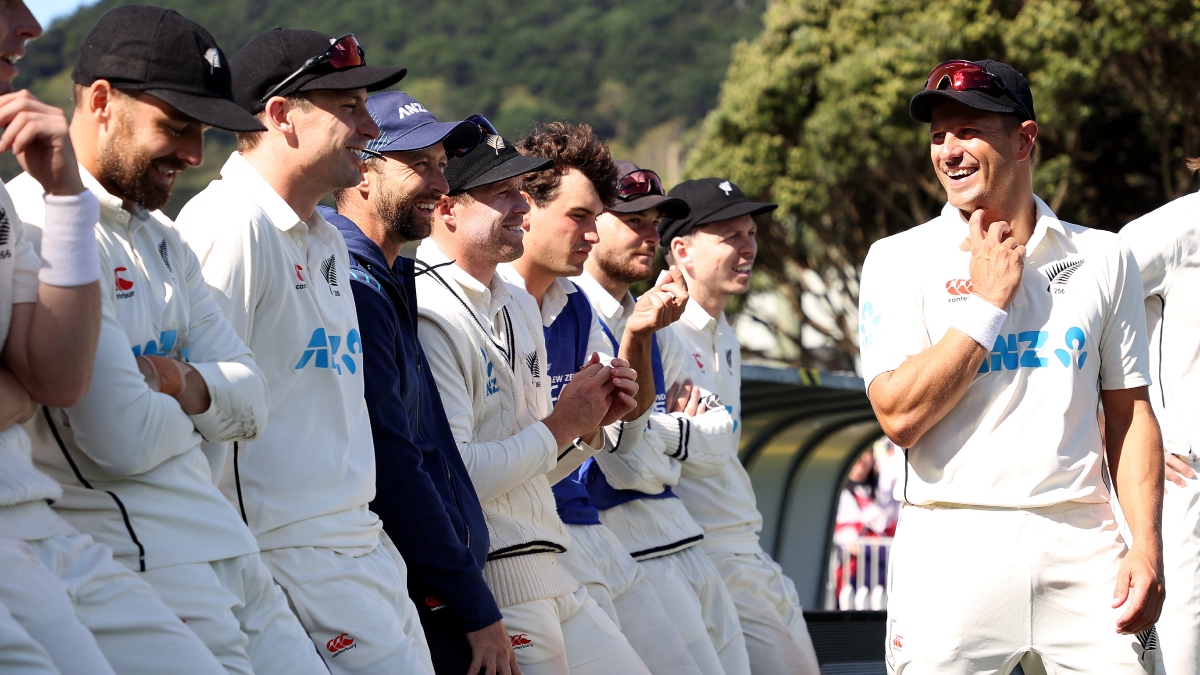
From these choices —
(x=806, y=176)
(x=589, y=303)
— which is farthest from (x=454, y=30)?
(x=589, y=303)

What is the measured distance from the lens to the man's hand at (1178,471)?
5.01m

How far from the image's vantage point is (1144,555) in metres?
4.17

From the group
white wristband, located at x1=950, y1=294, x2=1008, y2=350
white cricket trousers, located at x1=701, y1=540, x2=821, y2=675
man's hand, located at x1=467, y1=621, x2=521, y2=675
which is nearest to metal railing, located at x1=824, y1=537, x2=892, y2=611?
white cricket trousers, located at x1=701, y1=540, x2=821, y2=675

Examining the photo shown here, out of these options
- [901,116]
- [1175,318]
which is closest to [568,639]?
[1175,318]

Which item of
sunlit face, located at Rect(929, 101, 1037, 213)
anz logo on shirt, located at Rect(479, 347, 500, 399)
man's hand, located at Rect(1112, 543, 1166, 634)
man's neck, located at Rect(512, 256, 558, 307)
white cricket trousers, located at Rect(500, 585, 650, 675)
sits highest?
sunlit face, located at Rect(929, 101, 1037, 213)

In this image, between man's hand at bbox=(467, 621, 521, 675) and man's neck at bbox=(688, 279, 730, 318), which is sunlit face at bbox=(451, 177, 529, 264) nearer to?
man's hand at bbox=(467, 621, 521, 675)

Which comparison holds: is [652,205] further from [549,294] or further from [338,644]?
[338,644]

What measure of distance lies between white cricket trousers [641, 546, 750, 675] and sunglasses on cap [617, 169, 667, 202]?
1763 mm

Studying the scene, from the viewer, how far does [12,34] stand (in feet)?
9.27

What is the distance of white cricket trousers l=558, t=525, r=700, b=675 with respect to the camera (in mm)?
5312

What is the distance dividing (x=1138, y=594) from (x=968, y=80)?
5.70 ft

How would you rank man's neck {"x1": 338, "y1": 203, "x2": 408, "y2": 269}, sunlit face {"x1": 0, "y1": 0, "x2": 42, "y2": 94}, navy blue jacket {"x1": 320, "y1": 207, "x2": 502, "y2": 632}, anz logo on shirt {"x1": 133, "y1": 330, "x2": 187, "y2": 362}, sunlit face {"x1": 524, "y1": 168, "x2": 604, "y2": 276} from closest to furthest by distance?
sunlit face {"x1": 0, "y1": 0, "x2": 42, "y2": 94} → anz logo on shirt {"x1": 133, "y1": 330, "x2": 187, "y2": 362} → navy blue jacket {"x1": 320, "y1": 207, "x2": 502, "y2": 632} → man's neck {"x1": 338, "y1": 203, "x2": 408, "y2": 269} → sunlit face {"x1": 524, "y1": 168, "x2": 604, "y2": 276}

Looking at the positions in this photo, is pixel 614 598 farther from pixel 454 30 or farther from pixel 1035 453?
pixel 454 30

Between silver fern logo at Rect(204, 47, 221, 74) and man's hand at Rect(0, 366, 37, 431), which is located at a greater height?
silver fern logo at Rect(204, 47, 221, 74)
